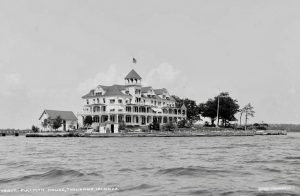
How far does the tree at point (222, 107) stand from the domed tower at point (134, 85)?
27.0m

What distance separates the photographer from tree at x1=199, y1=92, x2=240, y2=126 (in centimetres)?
12281

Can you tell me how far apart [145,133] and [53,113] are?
95.1 ft

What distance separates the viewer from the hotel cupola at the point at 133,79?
104725 millimetres

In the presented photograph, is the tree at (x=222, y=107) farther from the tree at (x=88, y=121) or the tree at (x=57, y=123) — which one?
the tree at (x=57, y=123)

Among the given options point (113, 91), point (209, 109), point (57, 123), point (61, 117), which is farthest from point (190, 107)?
point (57, 123)

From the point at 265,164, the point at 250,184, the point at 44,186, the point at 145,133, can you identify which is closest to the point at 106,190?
the point at 44,186

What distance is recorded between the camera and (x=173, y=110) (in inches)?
4537

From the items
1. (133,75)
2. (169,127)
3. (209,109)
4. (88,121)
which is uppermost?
(133,75)

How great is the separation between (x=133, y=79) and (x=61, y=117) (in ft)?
63.7

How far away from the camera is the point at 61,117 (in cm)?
10494

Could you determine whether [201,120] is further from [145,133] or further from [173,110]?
[145,133]

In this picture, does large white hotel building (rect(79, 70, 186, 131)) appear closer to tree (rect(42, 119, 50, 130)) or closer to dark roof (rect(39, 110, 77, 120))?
dark roof (rect(39, 110, 77, 120))

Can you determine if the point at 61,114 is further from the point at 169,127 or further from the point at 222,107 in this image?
the point at 222,107

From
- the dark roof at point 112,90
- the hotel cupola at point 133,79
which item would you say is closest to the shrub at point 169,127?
the dark roof at point 112,90
